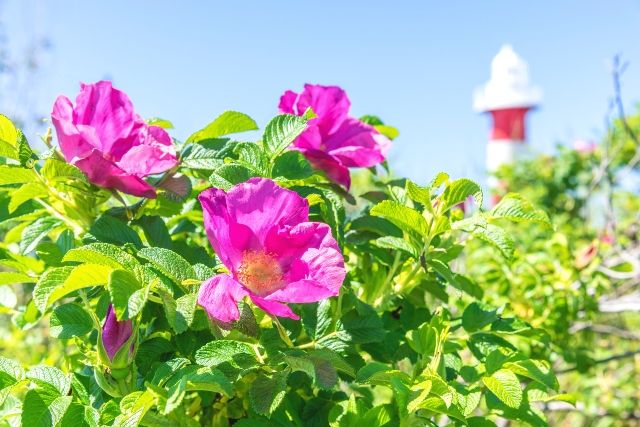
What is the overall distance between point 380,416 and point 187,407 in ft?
1.08

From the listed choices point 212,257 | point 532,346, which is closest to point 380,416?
point 212,257

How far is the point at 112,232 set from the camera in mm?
913

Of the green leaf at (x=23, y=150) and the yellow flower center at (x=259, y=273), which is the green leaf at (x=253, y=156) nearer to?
the yellow flower center at (x=259, y=273)

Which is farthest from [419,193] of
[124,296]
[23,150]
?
[23,150]

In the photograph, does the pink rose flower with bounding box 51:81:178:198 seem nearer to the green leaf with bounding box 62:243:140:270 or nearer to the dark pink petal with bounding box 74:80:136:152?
the dark pink petal with bounding box 74:80:136:152

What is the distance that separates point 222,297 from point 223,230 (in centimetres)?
8

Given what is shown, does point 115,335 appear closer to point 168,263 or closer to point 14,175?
point 168,263

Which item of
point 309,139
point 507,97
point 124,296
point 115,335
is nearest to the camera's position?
point 124,296

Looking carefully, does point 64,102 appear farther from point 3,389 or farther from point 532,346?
point 532,346

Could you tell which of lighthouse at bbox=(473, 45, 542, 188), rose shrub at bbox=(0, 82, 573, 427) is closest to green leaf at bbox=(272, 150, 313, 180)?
rose shrub at bbox=(0, 82, 573, 427)

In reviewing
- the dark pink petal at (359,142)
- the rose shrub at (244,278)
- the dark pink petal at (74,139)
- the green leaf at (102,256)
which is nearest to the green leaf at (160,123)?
the rose shrub at (244,278)

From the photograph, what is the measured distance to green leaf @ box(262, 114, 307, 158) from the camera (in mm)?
913

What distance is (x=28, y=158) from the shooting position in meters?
0.88

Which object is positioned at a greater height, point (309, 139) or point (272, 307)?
point (309, 139)
